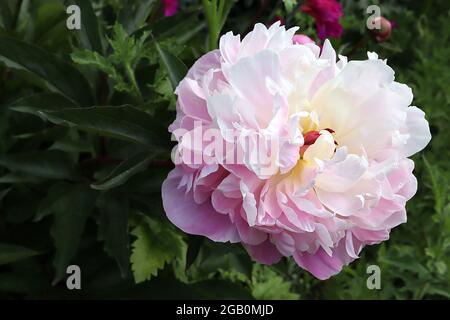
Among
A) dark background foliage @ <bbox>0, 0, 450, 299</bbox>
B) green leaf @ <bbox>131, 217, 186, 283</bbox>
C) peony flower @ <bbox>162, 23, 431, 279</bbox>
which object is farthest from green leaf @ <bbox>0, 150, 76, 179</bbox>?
peony flower @ <bbox>162, 23, 431, 279</bbox>

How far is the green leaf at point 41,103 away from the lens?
66cm

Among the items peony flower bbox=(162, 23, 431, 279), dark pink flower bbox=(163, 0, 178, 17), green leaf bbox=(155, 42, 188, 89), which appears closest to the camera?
peony flower bbox=(162, 23, 431, 279)

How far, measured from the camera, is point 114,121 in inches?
22.5

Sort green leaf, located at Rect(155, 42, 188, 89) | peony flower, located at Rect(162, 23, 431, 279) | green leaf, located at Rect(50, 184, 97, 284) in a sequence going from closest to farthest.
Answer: peony flower, located at Rect(162, 23, 431, 279) → green leaf, located at Rect(155, 42, 188, 89) → green leaf, located at Rect(50, 184, 97, 284)

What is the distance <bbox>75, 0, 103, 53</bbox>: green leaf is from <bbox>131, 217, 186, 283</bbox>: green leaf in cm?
21

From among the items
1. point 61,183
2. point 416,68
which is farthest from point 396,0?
point 61,183

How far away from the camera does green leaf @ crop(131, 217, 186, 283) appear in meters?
0.76

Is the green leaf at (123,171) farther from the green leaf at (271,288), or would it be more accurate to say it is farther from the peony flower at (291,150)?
the green leaf at (271,288)

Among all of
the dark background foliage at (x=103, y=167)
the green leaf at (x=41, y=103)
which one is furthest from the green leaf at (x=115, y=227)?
the green leaf at (x=41, y=103)

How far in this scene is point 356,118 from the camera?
0.54 metres

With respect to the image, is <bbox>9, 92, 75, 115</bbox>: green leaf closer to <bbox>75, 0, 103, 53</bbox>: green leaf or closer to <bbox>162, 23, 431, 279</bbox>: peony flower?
<bbox>75, 0, 103, 53</bbox>: green leaf

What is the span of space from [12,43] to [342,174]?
1.17 ft

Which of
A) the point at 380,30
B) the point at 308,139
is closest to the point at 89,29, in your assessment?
the point at 308,139

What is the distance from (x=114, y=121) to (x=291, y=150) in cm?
16
